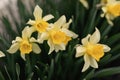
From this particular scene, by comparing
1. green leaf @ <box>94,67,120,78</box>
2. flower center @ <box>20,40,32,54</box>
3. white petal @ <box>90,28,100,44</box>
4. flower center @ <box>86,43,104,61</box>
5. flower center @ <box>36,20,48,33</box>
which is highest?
flower center @ <box>36,20,48,33</box>

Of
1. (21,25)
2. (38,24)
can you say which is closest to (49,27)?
(38,24)

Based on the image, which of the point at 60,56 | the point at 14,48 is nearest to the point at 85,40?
the point at 60,56

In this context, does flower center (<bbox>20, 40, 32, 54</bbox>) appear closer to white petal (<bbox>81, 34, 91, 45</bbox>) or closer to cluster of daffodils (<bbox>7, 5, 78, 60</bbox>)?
cluster of daffodils (<bbox>7, 5, 78, 60</bbox>)

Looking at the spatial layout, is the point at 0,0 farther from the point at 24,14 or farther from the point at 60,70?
the point at 60,70

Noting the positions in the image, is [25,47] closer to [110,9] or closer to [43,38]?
[43,38]

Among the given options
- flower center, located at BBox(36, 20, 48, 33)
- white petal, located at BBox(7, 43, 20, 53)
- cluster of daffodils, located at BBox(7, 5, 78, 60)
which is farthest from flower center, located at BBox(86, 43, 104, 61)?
white petal, located at BBox(7, 43, 20, 53)

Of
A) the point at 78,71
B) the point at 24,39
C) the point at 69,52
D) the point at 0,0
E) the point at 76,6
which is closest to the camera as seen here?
the point at 24,39
